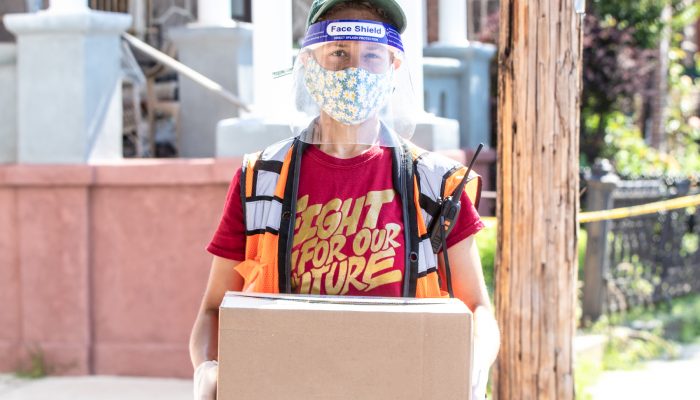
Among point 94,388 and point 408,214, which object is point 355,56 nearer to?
point 408,214

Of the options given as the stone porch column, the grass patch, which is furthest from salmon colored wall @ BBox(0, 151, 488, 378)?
the grass patch

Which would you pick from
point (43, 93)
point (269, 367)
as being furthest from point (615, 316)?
point (269, 367)

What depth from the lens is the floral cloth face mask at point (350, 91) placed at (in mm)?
2436

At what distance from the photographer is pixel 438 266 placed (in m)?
2.45

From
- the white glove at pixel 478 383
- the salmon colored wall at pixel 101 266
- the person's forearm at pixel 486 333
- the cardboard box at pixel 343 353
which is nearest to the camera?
the cardboard box at pixel 343 353

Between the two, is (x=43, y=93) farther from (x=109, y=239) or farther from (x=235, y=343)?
(x=235, y=343)

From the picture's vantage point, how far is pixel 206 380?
2197 millimetres

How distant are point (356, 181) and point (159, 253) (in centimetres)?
410

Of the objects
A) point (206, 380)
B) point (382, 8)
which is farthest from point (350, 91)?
point (206, 380)

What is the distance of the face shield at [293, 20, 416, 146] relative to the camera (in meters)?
2.42

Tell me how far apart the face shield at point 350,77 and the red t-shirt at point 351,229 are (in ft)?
0.27

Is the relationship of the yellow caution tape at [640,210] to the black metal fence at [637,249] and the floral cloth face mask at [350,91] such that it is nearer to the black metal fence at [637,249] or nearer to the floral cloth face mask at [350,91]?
the black metal fence at [637,249]

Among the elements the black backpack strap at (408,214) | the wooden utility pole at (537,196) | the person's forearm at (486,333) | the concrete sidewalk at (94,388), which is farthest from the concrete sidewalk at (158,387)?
the black backpack strap at (408,214)

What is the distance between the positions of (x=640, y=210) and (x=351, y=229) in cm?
540
